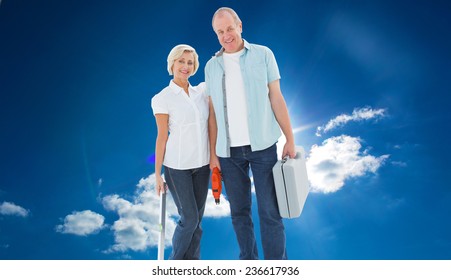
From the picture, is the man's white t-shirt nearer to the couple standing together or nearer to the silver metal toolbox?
the couple standing together

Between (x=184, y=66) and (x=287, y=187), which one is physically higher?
(x=184, y=66)

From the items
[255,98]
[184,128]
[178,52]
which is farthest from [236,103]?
[178,52]

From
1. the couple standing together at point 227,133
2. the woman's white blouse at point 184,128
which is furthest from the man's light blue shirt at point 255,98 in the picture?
the woman's white blouse at point 184,128

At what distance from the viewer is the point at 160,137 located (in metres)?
3.01

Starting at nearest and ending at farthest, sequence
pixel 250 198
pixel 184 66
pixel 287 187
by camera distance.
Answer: pixel 287 187, pixel 250 198, pixel 184 66

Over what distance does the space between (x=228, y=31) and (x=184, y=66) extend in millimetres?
451

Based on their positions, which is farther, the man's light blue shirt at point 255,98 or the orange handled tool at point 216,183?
the orange handled tool at point 216,183

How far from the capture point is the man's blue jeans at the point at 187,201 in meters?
2.98

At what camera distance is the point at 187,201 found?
9.77 feet

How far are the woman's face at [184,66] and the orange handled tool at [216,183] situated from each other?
0.76 metres

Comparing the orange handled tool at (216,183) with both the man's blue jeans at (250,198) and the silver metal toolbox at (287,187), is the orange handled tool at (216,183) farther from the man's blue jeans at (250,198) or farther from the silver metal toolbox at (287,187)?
the silver metal toolbox at (287,187)

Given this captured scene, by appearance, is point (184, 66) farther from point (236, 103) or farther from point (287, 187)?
point (287, 187)

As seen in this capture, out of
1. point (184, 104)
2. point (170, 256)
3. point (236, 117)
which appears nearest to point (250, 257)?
point (170, 256)
